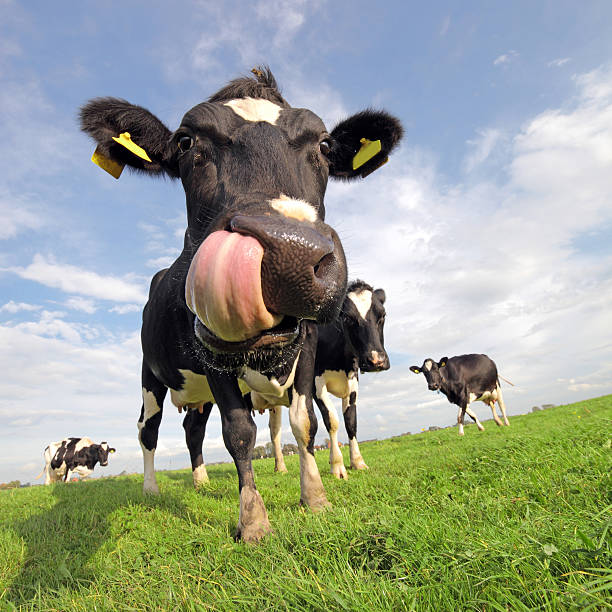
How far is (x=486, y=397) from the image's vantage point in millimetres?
19500

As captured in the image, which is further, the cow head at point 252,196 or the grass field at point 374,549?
the cow head at point 252,196

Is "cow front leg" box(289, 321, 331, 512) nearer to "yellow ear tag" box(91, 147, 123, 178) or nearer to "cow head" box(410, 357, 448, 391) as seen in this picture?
"yellow ear tag" box(91, 147, 123, 178)

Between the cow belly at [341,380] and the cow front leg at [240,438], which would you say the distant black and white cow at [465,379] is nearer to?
the cow belly at [341,380]

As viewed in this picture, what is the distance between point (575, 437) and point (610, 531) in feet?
11.5

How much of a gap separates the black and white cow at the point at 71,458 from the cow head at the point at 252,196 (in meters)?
19.6

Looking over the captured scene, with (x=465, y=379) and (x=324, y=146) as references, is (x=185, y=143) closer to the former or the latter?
(x=324, y=146)

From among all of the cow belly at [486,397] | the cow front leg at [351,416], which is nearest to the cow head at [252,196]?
the cow front leg at [351,416]

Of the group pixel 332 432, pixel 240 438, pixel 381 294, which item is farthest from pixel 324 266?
pixel 381 294

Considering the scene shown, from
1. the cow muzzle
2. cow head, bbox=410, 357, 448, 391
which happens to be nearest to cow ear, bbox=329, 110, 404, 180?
the cow muzzle

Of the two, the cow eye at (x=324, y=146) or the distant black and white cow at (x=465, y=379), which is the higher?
the cow eye at (x=324, y=146)

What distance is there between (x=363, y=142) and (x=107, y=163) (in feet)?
8.63

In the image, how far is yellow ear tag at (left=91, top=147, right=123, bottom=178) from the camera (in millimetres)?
3979

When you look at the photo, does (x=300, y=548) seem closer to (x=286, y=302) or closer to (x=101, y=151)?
(x=286, y=302)

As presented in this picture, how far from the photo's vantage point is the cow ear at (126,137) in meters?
3.68
